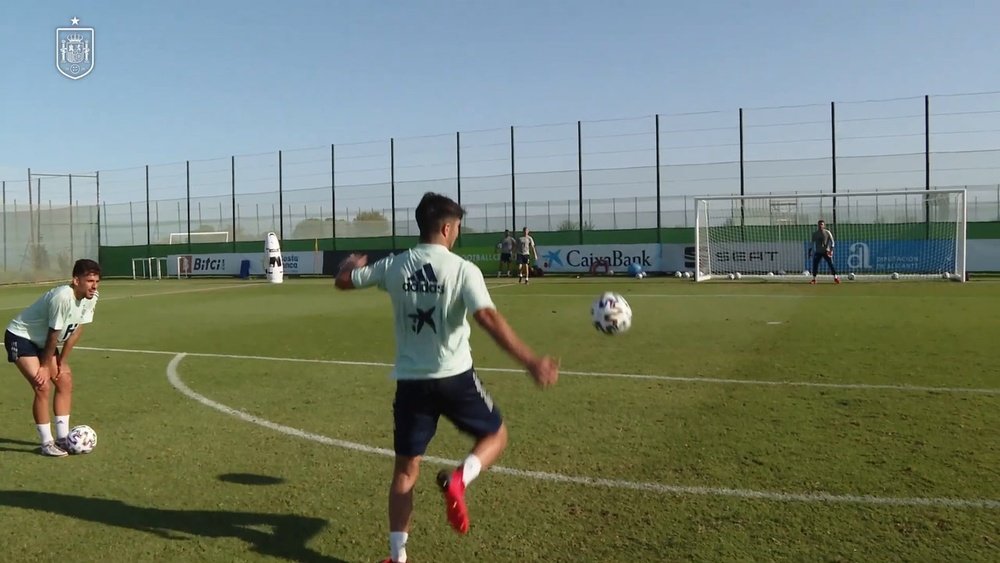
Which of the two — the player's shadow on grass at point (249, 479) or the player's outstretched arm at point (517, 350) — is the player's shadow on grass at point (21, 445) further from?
the player's outstretched arm at point (517, 350)

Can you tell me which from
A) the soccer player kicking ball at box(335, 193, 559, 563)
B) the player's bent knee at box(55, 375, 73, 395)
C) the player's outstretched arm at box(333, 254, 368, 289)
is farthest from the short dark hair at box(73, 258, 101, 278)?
the soccer player kicking ball at box(335, 193, 559, 563)

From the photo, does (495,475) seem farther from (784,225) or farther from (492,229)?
(492,229)

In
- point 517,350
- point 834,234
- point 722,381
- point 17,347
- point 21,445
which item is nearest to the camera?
point 517,350

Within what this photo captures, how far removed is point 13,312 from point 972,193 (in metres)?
30.8

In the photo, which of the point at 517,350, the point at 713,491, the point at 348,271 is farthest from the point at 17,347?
the point at 713,491

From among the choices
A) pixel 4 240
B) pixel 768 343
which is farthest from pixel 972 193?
pixel 4 240

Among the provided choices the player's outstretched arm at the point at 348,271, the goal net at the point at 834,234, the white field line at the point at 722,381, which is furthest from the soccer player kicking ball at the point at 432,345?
the goal net at the point at 834,234

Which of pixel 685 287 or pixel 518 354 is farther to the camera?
pixel 685 287

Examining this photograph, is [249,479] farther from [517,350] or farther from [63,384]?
[517,350]

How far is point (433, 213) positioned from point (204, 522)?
2241mm

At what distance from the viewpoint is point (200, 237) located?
144ft

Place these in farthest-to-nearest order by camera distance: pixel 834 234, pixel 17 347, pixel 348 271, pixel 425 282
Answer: pixel 834 234
pixel 17 347
pixel 348 271
pixel 425 282

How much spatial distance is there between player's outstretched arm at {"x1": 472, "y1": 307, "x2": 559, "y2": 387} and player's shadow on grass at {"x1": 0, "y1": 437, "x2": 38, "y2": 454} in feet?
14.2

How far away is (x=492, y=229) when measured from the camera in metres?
36.9
